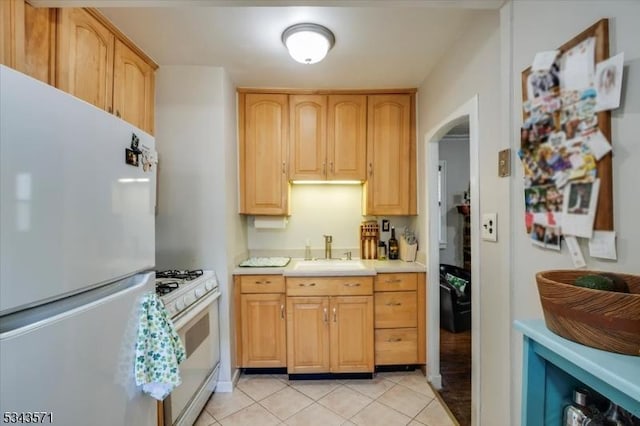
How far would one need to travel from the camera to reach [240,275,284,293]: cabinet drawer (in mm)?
2309

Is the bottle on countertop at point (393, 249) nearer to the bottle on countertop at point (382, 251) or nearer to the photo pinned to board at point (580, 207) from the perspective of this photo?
the bottle on countertop at point (382, 251)

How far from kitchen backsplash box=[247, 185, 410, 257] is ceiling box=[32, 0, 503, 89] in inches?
42.3

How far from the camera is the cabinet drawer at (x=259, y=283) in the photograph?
7.57 feet

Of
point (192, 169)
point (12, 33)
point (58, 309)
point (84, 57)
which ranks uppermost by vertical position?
point (84, 57)

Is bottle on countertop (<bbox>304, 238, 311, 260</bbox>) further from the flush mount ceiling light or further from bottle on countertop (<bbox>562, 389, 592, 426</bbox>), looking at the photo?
bottle on countertop (<bbox>562, 389, 592, 426</bbox>)

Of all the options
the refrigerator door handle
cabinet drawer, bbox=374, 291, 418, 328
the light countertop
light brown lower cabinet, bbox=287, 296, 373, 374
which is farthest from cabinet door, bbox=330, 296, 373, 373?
the refrigerator door handle

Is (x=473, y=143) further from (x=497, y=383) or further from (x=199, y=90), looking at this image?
(x=199, y=90)

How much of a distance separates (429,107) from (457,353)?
7.74 feet

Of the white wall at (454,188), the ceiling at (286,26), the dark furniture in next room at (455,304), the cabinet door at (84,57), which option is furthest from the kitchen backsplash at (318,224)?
the cabinet door at (84,57)

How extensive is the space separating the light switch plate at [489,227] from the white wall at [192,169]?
1.77 meters

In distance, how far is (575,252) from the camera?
0.88 meters

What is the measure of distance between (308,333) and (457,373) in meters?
1.36

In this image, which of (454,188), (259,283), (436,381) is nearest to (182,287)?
(259,283)

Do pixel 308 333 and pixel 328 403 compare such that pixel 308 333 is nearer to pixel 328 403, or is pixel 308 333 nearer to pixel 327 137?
pixel 328 403
